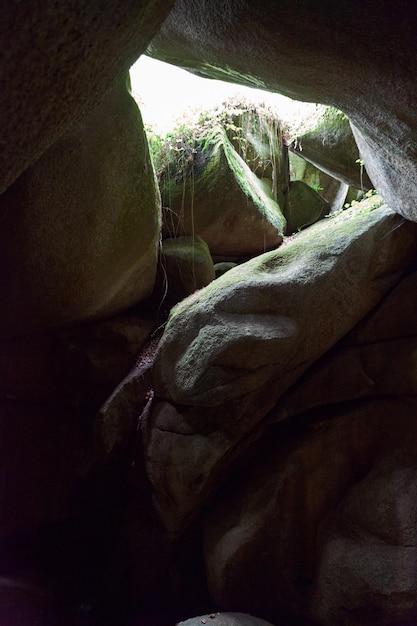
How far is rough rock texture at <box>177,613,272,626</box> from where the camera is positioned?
13.2 ft

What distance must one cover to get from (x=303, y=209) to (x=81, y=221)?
16.3 feet

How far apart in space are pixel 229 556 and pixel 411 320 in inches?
120

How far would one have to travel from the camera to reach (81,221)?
463 centimetres

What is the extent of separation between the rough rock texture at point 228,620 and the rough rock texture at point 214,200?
4.94 meters

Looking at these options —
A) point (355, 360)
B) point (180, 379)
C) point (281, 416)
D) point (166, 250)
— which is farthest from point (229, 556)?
point (166, 250)

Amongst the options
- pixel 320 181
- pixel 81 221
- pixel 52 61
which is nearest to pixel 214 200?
pixel 81 221

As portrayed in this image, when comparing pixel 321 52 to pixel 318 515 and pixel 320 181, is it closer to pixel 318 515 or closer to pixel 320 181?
pixel 318 515

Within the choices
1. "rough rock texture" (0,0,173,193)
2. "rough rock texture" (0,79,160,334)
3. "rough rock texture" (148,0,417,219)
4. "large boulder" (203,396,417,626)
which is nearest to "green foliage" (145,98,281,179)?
"rough rock texture" (0,79,160,334)

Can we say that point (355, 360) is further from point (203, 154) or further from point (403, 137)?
point (203, 154)

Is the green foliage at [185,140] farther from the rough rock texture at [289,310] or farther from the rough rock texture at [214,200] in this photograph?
the rough rock texture at [289,310]

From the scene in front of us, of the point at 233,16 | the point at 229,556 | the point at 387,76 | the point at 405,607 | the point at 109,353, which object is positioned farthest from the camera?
the point at 109,353

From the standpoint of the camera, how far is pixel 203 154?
6.69 metres

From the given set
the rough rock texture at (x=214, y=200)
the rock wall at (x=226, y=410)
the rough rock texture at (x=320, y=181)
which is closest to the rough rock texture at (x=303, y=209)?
the rough rock texture at (x=320, y=181)

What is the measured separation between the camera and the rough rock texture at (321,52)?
2.51m
